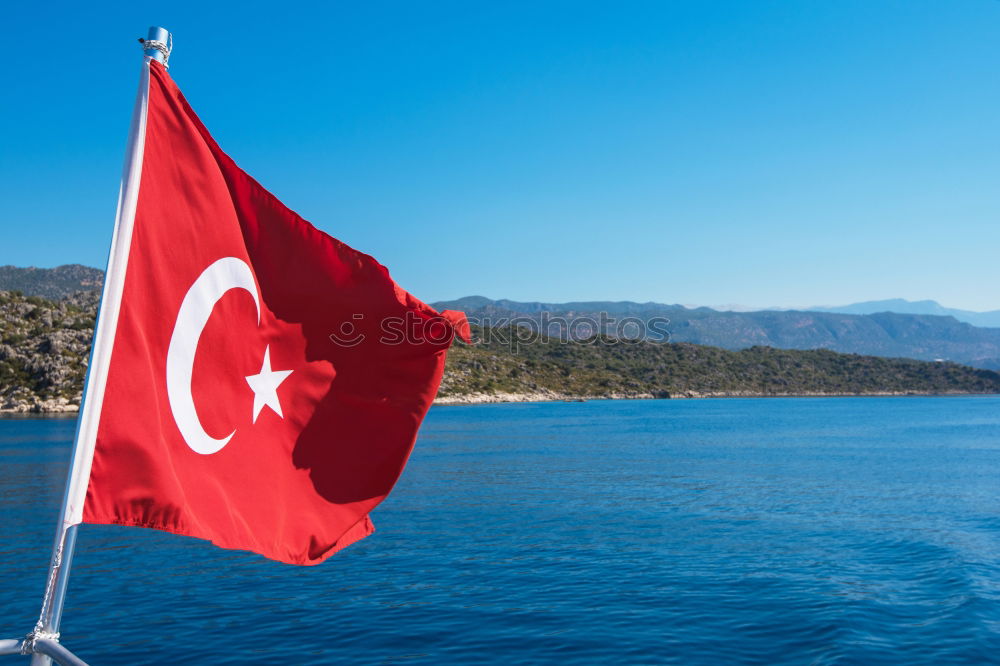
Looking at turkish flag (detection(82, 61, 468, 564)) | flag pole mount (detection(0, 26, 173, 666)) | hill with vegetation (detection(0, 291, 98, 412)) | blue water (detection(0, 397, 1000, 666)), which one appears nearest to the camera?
flag pole mount (detection(0, 26, 173, 666))

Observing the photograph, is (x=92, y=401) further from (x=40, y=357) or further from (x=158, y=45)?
(x=40, y=357)

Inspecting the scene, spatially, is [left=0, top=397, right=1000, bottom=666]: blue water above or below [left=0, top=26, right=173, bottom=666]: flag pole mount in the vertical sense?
below

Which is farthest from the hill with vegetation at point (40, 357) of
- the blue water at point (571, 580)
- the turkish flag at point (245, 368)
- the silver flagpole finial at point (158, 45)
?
the silver flagpole finial at point (158, 45)

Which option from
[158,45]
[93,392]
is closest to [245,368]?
[93,392]

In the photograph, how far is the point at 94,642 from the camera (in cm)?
1617

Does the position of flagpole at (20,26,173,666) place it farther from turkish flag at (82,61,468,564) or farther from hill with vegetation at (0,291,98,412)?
hill with vegetation at (0,291,98,412)

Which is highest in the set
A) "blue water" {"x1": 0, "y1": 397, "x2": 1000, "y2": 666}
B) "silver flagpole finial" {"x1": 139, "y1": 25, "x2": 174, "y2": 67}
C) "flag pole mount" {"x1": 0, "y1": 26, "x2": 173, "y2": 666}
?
"silver flagpole finial" {"x1": 139, "y1": 25, "x2": 174, "y2": 67}

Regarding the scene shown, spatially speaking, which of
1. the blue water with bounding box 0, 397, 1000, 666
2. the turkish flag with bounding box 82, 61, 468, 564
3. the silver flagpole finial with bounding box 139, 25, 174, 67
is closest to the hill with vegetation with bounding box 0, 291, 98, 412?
the blue water with bounding box 0, 397, 1000, 666

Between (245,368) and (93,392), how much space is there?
1685 mm

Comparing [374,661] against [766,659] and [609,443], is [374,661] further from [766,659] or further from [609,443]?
[609,443]

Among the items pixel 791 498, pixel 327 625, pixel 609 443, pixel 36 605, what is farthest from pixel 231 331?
pixel 609 443

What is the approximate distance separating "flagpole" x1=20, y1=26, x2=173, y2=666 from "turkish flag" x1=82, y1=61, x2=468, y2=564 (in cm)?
13

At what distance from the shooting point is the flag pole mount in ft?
14.9

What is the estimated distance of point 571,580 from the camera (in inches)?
838
